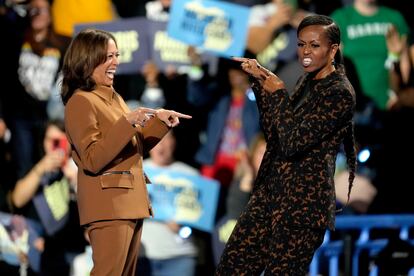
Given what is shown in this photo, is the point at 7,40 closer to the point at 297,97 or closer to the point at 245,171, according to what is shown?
the point at 245,171

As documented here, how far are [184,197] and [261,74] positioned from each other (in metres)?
2.86

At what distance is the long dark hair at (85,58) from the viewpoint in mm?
3465

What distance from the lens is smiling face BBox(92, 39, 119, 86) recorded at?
11.5 ft

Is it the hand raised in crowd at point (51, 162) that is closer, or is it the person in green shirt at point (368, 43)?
the hand raised in crowd at point (51, 162)

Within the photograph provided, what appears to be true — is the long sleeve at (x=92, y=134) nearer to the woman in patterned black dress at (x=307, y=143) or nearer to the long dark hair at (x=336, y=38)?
the woman in patterned black dress at (x=307, y=143)

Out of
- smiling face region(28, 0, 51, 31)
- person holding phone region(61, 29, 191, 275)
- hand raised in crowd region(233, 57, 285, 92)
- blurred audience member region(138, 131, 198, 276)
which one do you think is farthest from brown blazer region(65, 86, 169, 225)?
smiling face region(28, 0, 51, 31)

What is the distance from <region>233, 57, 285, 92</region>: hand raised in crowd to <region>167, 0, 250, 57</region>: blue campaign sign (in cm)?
279

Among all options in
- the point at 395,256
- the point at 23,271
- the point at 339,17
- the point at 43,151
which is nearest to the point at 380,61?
the point at 339,17

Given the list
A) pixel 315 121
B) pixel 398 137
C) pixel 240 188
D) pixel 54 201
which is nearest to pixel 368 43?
pixel 398 137

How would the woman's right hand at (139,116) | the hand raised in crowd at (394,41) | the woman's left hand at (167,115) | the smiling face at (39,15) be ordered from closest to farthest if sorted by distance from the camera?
the woman's right hand at (139,116) < the woman's left hand at (167,115) < the smiling face at (39,15) < the hand raised in crowd at (394,41)

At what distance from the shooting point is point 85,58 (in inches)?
136

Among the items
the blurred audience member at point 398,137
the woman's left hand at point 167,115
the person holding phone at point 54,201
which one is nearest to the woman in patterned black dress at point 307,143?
the woman's left hand at point 167,115

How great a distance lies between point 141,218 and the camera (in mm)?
3500

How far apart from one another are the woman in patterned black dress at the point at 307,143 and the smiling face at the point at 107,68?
54cm
